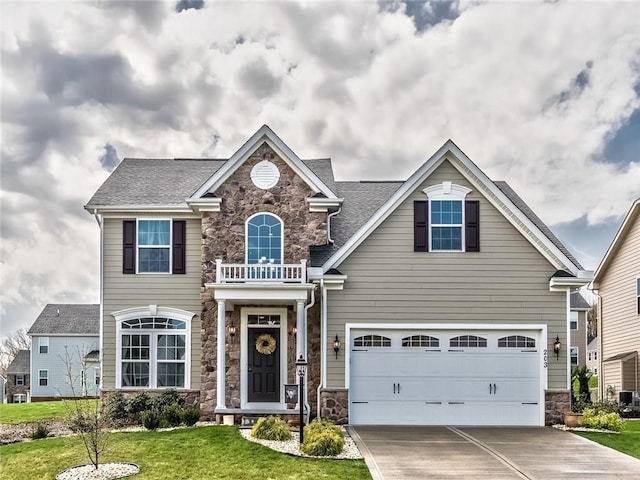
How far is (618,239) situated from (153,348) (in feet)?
55.3

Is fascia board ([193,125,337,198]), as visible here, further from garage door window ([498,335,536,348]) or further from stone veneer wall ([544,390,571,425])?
stone veneer wall ([544,390,571,425])

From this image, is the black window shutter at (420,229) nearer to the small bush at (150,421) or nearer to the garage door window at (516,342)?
the garage door window at (516,342)

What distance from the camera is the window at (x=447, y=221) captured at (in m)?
17.8

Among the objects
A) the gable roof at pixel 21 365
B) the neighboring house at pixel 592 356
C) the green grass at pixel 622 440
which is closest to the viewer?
the green grass at pixel 622 440

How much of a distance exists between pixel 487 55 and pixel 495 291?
6811 millimetres

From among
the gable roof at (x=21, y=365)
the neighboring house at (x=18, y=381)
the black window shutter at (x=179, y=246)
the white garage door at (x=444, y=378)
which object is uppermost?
the black window shutter at (x=179, y=246)

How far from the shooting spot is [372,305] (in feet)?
57.9

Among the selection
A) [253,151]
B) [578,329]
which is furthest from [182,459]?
[578,329]

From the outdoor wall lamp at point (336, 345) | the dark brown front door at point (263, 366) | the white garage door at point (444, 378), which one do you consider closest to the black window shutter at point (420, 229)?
the white garage door at point (444, 378)

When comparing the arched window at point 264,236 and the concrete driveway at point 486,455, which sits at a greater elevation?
the arched window at point 264,236

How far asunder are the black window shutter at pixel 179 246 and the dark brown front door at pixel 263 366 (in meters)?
2.62

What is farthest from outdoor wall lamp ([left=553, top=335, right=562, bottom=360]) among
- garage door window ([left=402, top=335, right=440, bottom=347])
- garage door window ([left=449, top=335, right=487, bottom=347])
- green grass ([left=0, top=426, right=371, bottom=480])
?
green grass ([left=0, top=426, right=371, bottom=480])

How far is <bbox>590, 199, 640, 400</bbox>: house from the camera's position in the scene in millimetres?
24188

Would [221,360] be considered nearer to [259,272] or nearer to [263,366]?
[263,366]
